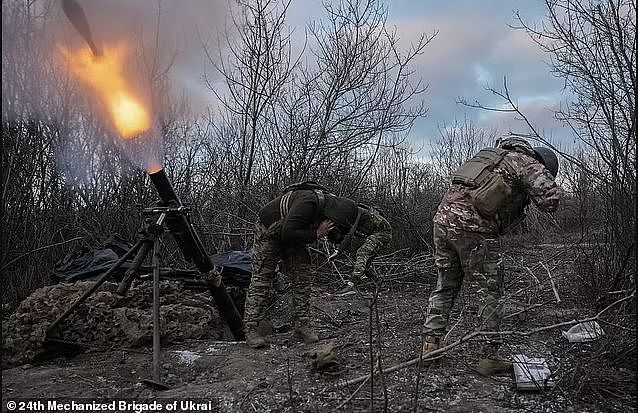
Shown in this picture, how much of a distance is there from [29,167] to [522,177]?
5139 mm

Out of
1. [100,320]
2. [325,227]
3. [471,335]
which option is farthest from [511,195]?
[100,320]

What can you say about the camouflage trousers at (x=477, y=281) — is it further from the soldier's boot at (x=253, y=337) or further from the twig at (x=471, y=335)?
the soldier's boot at (x=253, y=337)

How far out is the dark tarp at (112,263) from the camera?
5711 millimetres

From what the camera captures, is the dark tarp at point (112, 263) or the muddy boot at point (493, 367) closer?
the muddy boot at point (493, 367)

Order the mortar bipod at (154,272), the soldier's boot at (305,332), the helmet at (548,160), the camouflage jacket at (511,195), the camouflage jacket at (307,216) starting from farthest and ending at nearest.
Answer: the soldier's boot at (305,332)
the camouflage jacket at (307,216)
the helmet at (548,160)
the camouflage jacket at (511,195)
the mortar bipod at (154,272)

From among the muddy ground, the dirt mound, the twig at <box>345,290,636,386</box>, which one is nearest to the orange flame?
the dirt mound

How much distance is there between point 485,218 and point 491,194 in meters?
0.22

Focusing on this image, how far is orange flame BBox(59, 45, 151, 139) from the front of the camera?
461 centimetres

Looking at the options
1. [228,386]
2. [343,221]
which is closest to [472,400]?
[228,386]

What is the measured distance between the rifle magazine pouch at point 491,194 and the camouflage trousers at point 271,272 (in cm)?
195

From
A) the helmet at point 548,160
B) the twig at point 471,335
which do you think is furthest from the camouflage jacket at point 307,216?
the helmet at point 548,160

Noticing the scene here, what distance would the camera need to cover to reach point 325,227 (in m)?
5.20

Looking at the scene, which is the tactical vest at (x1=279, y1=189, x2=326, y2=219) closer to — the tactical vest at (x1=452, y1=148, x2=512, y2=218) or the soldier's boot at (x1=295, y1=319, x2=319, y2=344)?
the soldier's boot at (x1=295, y1=319, x2=319, y2=344)

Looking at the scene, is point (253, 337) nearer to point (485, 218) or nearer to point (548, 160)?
point (485, 218)
